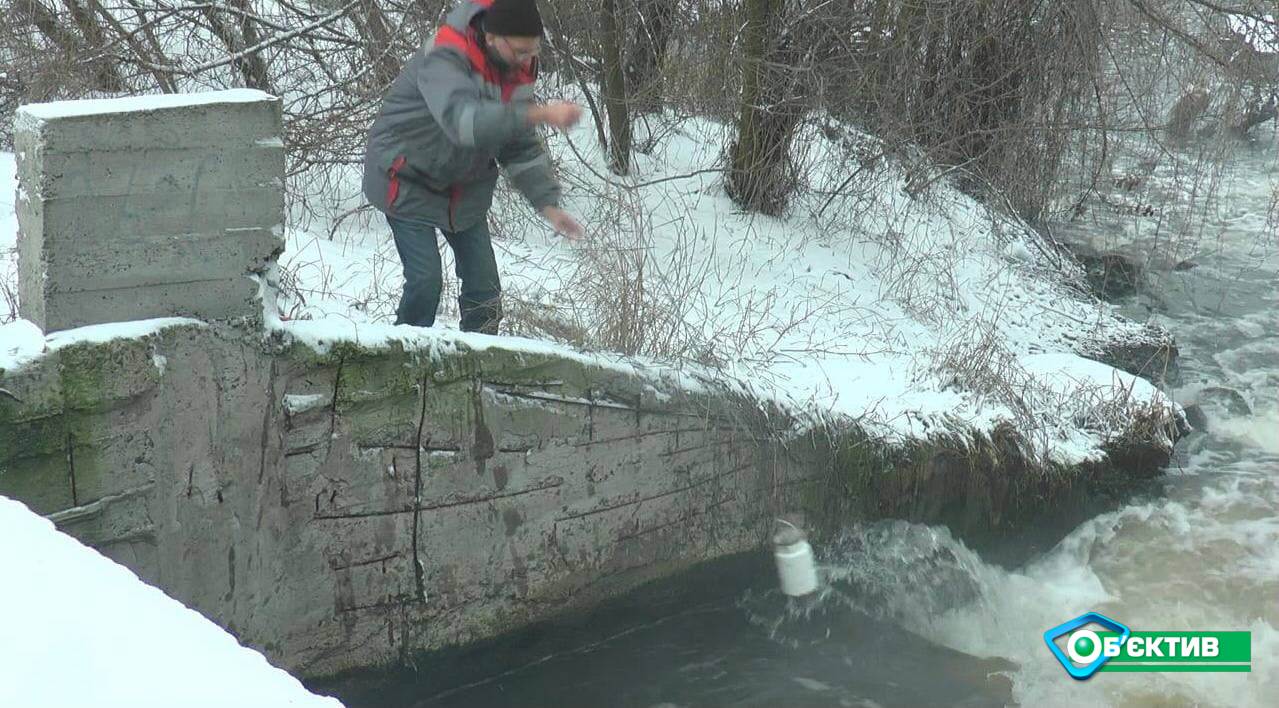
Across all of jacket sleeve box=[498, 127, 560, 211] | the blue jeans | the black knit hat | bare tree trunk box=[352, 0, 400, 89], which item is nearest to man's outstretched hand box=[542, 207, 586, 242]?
jacket sleeve box=[498, 127, 560, 211]

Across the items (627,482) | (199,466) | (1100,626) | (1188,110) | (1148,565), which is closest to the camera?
(199,466)

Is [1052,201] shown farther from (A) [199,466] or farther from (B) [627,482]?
(A) [199,466]

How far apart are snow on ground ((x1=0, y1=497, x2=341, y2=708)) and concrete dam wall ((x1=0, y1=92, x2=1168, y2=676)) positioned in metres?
1.82

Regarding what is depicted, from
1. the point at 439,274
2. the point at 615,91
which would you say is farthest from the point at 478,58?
the point at 615,91

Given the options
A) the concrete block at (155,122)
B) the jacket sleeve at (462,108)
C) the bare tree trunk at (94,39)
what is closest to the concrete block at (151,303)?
the concrete block at (155,122)

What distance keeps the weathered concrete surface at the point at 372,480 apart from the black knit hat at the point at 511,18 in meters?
1.32

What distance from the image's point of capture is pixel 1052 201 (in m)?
10.4

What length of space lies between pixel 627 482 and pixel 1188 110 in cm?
660

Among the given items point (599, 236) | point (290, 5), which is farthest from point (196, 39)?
point (599, 236)

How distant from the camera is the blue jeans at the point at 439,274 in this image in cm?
504

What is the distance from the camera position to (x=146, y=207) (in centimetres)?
412

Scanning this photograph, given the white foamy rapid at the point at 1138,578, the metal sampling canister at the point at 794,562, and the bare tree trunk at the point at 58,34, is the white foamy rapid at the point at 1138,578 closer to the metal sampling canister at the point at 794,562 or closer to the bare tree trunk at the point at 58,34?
the metal sampling canister at the point at 794,562

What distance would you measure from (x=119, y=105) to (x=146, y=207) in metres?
0.34

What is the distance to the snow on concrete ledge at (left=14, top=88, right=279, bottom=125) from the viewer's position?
12.8 ft
